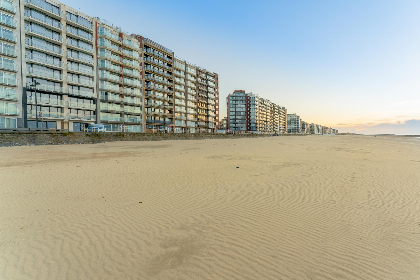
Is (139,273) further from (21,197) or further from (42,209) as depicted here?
(21,197)

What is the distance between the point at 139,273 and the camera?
293 cm

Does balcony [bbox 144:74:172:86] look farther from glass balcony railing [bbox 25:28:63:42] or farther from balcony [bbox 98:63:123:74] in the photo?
glass balcony railing [bbox 25:28:63:42]

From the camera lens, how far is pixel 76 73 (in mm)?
49031

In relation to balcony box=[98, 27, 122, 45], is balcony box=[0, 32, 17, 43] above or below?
below

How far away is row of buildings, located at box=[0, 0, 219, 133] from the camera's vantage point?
3953 cm

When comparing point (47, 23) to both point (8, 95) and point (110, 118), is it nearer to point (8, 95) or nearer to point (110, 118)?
point (8, 95)

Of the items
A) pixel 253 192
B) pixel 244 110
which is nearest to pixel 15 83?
pixel 253 192

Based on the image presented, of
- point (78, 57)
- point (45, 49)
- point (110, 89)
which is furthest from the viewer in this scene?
point (110, 89)

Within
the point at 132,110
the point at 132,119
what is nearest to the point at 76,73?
the point at 132,110

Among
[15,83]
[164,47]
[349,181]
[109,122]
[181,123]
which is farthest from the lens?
[181,123]

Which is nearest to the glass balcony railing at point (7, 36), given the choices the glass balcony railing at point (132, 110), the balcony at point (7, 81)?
the balcony at point (7, 81)

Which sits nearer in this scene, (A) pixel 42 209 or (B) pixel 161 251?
(B) pixel 161 251

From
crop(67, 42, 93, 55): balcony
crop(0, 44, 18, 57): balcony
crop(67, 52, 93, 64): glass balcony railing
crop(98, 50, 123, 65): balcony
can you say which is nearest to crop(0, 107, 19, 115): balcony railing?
crop(0, 44, 18, 57): balcony

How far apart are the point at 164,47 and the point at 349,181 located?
264ft
